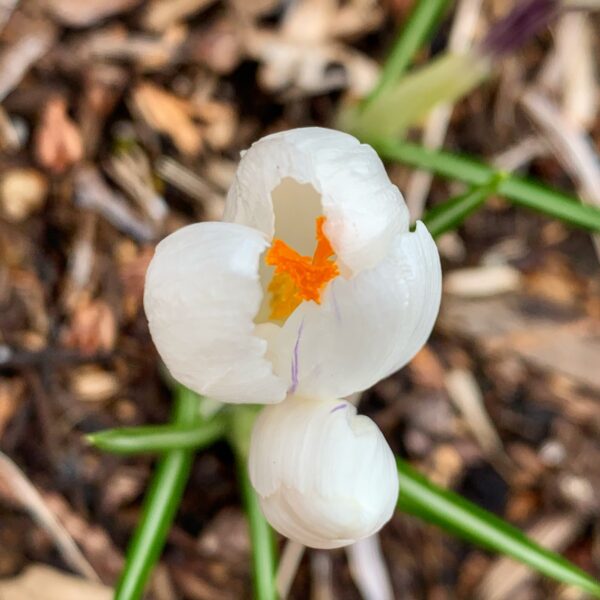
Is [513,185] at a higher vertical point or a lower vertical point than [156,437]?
higher

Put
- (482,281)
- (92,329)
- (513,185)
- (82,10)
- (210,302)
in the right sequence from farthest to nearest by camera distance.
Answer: (482,281)
(82,10)
(92,329)
(513,185)
(210,302)

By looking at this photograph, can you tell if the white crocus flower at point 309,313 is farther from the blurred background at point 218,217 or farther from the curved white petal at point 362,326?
the blurred background at point 218,217

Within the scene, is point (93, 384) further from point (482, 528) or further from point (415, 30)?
point (415, 30)

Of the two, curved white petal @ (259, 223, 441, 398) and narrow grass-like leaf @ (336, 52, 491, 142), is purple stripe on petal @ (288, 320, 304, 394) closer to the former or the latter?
curved white petal @ (259, 223, 441, 398)

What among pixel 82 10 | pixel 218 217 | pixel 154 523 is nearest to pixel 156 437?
pixel 154 523

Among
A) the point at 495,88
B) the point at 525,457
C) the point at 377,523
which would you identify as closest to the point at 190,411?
the point at 377,523

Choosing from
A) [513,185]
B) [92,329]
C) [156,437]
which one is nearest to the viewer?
[156,437]

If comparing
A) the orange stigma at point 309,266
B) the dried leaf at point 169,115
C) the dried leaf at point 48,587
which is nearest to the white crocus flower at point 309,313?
the orange stigma at point 309,266
